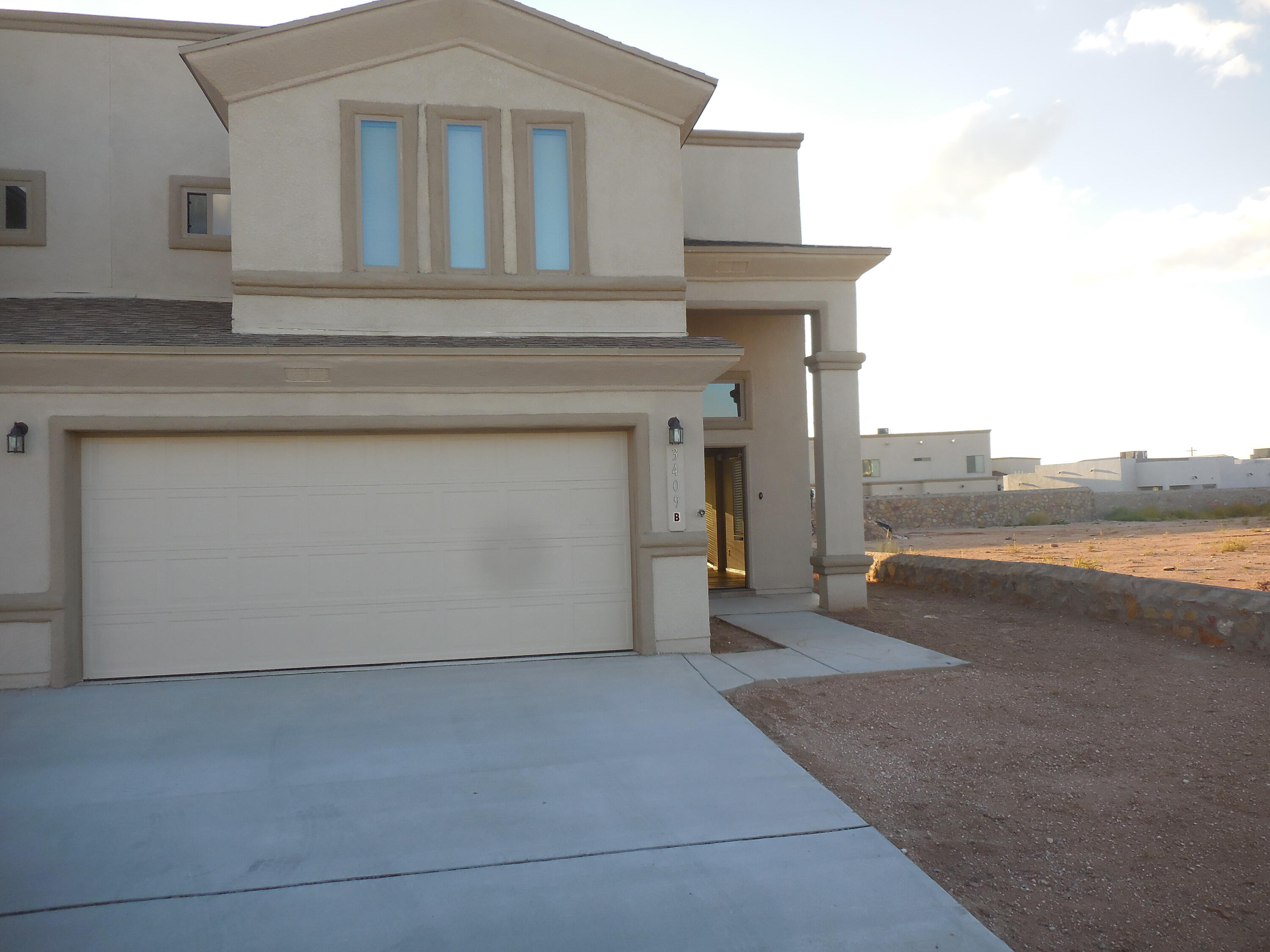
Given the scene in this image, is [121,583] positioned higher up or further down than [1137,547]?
higher up

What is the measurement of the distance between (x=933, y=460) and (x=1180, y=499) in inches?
494

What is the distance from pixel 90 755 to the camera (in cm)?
609

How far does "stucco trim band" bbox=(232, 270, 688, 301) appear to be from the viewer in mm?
8344

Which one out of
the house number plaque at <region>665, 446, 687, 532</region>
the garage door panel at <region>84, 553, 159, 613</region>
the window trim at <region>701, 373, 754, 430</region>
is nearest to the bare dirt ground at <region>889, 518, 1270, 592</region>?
the window trim at <region>701, 373, 754, 430</region>

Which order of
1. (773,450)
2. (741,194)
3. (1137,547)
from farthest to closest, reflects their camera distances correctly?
(1137,547) < (773,450) < (741,194)

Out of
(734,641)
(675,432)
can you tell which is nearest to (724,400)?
(734,641)

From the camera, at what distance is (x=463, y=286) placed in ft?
28.3

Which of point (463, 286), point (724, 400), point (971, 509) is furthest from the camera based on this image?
point (971, 509)

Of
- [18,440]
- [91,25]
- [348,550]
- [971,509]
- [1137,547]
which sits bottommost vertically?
[1137,547]

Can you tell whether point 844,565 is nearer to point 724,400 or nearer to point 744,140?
point 724,400

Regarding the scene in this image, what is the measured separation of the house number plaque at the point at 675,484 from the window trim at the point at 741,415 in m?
5.24

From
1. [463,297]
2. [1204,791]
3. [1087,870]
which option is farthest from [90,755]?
[1204,791]

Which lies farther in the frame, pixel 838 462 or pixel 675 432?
pixel 838 462

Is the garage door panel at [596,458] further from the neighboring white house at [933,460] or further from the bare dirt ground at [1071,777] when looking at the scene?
the neighboring white house at [933,460]
